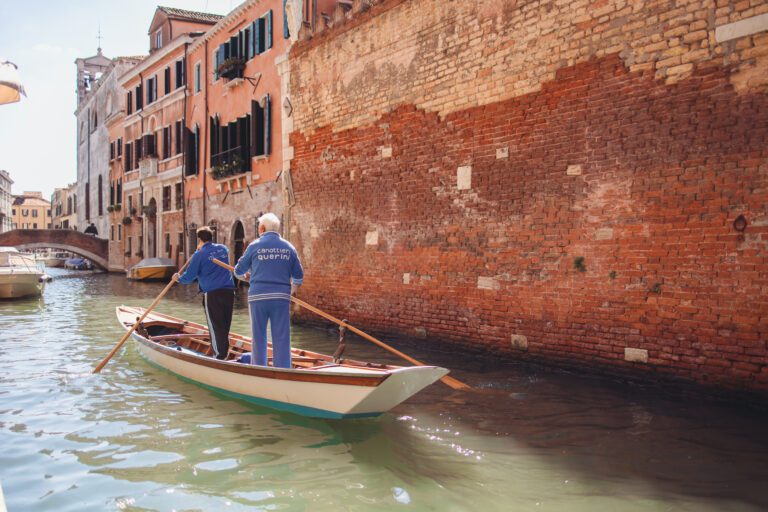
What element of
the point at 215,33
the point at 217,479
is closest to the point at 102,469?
the point at 217,479

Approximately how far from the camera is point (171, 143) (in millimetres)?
24625

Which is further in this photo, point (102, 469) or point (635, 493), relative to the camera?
point (102, 469)

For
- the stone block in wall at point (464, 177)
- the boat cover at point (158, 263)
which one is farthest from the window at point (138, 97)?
the stone block in wall at point (464, 177)

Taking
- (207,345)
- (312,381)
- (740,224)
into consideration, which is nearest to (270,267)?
(312,381)

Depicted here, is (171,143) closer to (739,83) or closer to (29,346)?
(29,346)

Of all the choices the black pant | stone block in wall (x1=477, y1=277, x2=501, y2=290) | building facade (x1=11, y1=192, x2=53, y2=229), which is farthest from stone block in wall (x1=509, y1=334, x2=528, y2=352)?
building facade (x1=11, y1=192, x2=53, y2=229)

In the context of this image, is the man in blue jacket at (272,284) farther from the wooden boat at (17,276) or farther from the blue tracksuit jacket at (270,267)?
the wooden boat at (17,276)

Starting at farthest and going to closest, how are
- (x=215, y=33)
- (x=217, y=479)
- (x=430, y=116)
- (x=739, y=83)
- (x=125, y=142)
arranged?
(x=125, y=142), (x=215, y=33), (x=430, y=116), (x=739, y=83), (x=217, y=479)

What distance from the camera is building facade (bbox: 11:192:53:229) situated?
8825 centimetres

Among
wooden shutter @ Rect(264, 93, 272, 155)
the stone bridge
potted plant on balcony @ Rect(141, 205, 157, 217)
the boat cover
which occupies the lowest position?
the boat cover

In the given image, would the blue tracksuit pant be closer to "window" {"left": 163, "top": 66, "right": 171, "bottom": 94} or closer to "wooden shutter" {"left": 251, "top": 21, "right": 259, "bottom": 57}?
"wooden shutter" {"left": 251, "top": 21, "right": 259, "bottom": 57}

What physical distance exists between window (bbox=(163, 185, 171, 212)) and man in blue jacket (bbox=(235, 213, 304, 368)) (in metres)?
21.5

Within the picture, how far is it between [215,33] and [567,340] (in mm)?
17903

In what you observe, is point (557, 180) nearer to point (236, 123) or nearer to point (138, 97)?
point (236, 123)
